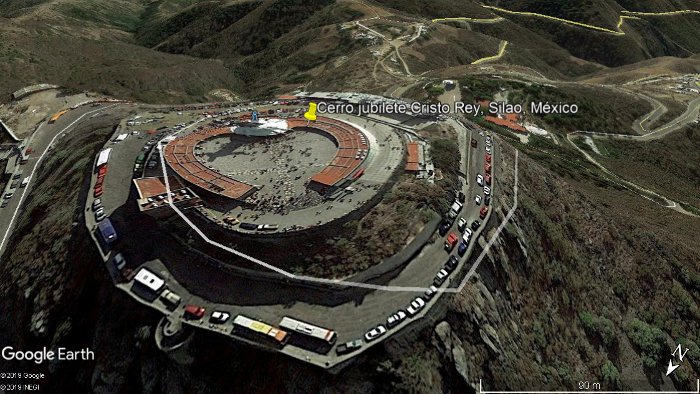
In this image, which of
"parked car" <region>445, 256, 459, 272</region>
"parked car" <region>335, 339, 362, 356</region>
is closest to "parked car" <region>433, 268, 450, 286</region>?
"parked car" <region>445, 256, 459, 272</region>

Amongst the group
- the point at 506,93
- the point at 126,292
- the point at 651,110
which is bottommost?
the point at 651,110

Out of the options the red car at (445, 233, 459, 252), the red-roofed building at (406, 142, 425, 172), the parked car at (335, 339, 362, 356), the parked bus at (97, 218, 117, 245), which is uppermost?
the red-roofed building at (406, 142, 425, 172)

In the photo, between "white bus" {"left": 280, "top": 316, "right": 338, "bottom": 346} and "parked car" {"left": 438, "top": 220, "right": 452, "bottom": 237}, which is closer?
"white bus" {"left": 280, "top": 316, "right": 338, "bottom": 346}

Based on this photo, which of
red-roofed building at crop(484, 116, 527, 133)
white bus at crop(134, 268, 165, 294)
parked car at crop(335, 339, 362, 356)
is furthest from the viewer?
red-roofed building at crop(484, 116, 527, 133)

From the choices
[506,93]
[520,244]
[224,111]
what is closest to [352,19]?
[506,93]

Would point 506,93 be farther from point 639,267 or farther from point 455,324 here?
point 455,324

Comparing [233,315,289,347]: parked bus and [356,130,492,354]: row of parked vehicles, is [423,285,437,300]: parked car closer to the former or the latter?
[356,130,492,354]: row of parked vehicles

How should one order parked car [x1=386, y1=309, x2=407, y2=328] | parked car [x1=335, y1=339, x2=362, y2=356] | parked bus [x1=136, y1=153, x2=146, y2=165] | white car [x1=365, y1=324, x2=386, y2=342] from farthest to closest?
1. parked bus [x1=136, y1=153, x2=146, y2=165]
2. parked car [x1=386, y1=309, x2=407, y2=328]
3. white car [x1=365, y1=324, x2=386, y2=342]
4. parked car [x1=335, y1=339, x2=362, y2=356]
